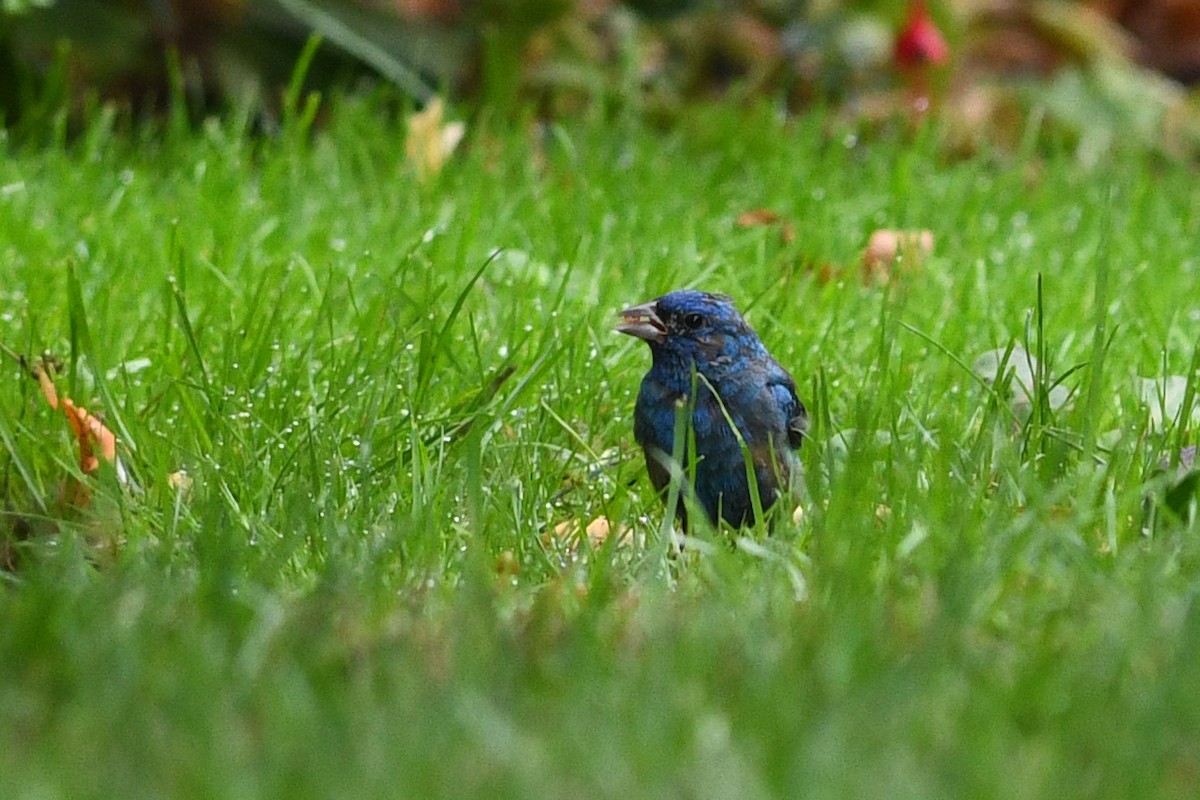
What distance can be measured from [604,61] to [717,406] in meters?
3.15

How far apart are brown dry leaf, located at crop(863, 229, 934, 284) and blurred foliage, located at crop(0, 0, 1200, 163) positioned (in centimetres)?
128

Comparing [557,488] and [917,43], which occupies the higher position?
[917,43]

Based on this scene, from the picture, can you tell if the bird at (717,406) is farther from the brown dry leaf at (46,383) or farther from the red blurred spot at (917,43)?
the red blurred spot at (917,43)

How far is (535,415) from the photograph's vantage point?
344 centimetres

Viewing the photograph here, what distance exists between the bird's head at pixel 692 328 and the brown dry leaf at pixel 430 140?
1927 millimetres

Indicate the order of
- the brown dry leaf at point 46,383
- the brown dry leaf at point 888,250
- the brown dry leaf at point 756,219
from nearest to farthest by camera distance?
the brown dry leaf at point 46,383
the brown dry leaf at point 888,250
the brown dry leaf at point 756,219

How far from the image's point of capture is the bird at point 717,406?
124 inches

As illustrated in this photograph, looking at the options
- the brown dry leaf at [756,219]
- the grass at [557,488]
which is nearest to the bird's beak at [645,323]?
the grass at [557,488]

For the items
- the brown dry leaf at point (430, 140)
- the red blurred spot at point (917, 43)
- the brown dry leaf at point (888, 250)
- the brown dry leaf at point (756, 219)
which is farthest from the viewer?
the red blurred spot at point (917, 43)

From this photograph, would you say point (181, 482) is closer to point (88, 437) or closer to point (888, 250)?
point (88, 437)

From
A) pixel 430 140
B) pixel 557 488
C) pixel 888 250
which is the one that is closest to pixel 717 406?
pixel 557 488

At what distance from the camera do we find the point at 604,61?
615 cm

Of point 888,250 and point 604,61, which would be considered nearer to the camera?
point 888,250

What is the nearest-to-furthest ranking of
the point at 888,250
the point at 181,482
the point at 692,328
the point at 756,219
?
the point at 181,482 → the point at 692,328 → the point at 888,250 → the point at 756,219
